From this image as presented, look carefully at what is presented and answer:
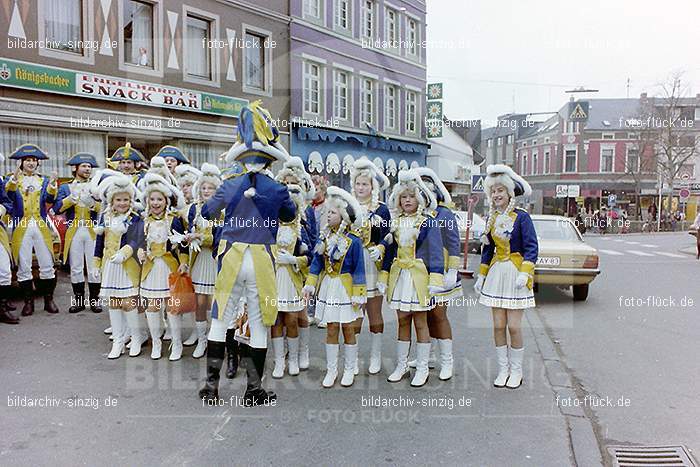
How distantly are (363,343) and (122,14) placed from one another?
1124 centimetres

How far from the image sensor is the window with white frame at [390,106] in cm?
2503

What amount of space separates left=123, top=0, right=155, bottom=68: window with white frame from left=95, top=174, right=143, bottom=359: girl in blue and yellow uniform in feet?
31.7

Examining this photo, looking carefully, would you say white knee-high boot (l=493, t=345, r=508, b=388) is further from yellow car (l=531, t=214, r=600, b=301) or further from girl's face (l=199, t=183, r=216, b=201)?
yellow car (l=531, t=214, r=600, b=301)

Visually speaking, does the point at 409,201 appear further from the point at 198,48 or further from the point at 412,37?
the point at 412,37

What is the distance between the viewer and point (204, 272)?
6.16 meters

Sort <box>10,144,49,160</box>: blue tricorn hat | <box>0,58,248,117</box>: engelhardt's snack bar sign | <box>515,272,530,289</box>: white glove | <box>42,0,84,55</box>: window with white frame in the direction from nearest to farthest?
<box>515,272,530,289</box>: white glove < <box>10,144,49,160</box>: blue tricorn hat < <box>0,58,248,117</box>: engelhardt's snack bar sign < <box>42,0,84,55</box>: window with white frame

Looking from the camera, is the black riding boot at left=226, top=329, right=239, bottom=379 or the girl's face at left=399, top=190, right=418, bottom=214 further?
the black riding boot at left=226, top=329, right=239, bottom=379

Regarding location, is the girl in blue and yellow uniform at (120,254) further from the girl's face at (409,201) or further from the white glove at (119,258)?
the girl's face at (409,201)

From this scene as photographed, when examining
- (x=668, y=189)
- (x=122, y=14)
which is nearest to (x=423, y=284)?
(x=122, y=14)

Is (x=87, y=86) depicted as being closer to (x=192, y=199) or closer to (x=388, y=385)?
(x=192, y=199)

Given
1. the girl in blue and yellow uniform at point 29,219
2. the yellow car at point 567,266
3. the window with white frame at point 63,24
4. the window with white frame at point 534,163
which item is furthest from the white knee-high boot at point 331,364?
the window with white frame at point 534,163

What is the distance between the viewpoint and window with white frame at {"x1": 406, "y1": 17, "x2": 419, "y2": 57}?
86.5ft

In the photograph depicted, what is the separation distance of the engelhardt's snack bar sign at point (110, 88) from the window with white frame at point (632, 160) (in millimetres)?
44243

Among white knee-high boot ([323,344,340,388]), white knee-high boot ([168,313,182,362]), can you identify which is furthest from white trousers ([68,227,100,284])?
white knee-high boot ([323,344,340,388])
